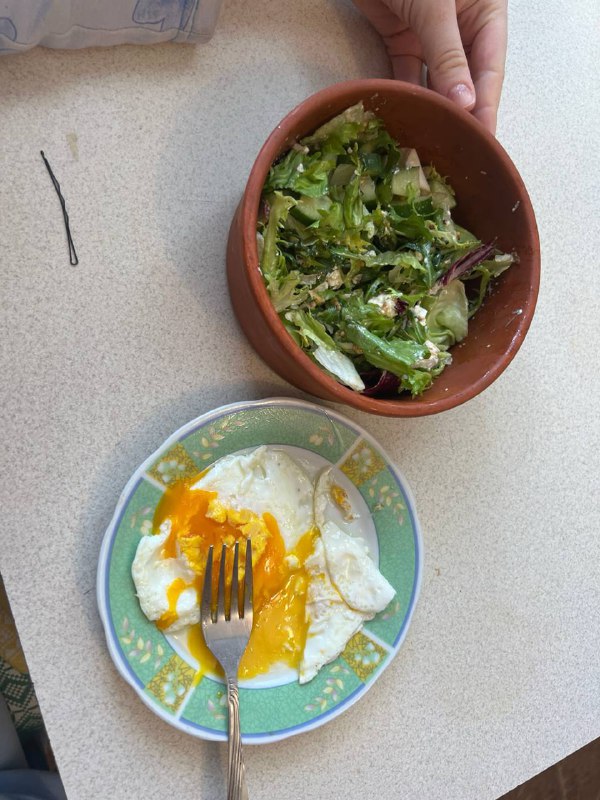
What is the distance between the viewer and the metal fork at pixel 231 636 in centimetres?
103

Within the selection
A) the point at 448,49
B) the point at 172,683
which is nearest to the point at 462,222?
the point at 448,49

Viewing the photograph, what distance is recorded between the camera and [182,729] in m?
1.02

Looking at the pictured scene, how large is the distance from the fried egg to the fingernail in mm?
682

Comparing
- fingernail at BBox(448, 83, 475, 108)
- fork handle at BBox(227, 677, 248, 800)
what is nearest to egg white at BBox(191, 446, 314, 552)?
fork handle at BBox(227, 677, 248, 800)

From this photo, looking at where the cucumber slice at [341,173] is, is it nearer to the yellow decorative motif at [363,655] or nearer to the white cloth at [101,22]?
the white cloth at [101,22]

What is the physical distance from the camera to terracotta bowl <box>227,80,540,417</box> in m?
0.95

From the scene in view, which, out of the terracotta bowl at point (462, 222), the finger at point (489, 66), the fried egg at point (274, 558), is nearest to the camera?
the terracotta bowl at point (462, 222)

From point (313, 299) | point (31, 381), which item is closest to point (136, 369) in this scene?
point (31, 381)

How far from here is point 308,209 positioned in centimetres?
103

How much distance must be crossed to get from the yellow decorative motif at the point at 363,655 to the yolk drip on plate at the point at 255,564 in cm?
9

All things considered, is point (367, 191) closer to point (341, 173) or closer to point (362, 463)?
point (341, 173)

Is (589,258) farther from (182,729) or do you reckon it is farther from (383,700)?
(182,729)

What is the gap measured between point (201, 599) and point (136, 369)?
0.40 meters

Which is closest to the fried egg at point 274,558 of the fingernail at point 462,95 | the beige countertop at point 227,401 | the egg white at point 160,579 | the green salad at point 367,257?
the egg white at point 160,579
